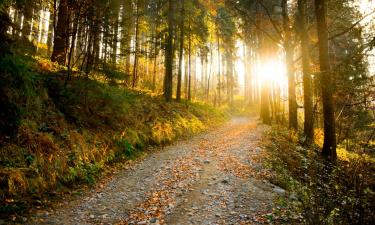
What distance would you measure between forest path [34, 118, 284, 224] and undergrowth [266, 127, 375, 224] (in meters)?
0.58

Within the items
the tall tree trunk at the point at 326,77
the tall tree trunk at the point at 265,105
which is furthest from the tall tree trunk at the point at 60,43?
the tall tree trunk at the point at 265,105

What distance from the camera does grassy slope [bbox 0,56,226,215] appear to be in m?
5.84

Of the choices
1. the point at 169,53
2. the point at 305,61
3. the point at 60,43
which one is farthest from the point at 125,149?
the point at 169,53

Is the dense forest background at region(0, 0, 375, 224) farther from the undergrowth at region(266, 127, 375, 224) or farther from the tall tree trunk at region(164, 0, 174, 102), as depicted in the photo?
the undergrowth at region(266, 127, 375, 224)

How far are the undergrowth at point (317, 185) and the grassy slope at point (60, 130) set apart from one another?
5291mm

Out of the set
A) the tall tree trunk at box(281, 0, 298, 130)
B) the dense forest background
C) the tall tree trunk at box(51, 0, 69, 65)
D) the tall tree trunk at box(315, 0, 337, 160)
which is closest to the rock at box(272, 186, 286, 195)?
the dense forest background

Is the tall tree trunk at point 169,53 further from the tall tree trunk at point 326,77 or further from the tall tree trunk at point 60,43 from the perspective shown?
the tall tree trunk at point 326,77

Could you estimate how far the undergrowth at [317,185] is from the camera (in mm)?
4906

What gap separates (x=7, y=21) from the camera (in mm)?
6234

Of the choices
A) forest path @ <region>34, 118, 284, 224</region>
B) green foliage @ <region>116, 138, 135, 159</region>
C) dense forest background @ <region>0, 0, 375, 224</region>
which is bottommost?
forest path @ <region>34, 118, 284, 224</region>

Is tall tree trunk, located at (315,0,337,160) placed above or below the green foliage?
above

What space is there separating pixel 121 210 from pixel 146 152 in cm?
487

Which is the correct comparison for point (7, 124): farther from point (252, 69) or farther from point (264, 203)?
point (252, 69)

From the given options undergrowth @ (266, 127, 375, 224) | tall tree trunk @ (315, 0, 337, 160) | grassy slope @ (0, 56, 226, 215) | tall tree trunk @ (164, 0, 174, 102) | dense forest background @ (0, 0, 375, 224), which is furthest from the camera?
tall tree trunk @ (164, 0, 174, 102)
